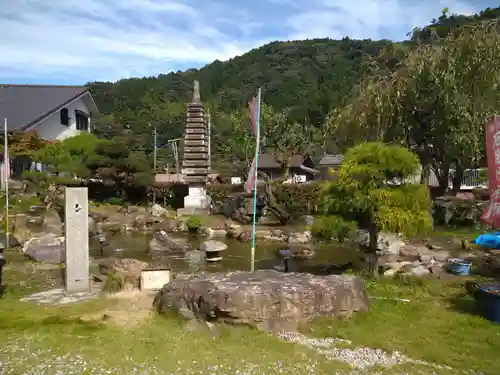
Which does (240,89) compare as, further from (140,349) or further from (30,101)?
(140,349)

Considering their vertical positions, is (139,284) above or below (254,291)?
below

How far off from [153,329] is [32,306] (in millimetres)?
2710

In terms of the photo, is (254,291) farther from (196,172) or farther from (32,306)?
(196,172)

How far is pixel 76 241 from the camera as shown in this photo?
27.2ft

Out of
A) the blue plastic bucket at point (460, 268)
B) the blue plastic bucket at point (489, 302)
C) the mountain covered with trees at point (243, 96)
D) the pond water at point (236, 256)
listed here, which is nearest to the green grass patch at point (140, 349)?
the blue plastic bucket at point (489, 302)

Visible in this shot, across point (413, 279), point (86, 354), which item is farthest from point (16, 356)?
point (413, 279)

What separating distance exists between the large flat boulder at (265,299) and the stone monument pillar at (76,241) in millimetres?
2175

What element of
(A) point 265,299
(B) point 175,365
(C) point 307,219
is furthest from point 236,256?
(B) point 175,365

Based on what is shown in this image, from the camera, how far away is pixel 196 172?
84.3 feet

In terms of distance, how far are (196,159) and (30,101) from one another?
13.2 meters

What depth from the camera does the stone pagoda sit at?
25406mm

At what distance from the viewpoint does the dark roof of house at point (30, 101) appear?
26703 millimetres

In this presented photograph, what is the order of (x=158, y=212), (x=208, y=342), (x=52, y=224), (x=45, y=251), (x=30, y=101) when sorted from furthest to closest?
(x=30, y=101)
(x=158, y=212)
(x=52, y=224)
(x=45, y=251)
(x=208, y=342)

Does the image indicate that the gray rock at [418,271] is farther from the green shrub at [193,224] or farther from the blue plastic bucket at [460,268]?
the green shrub at [193,224]
